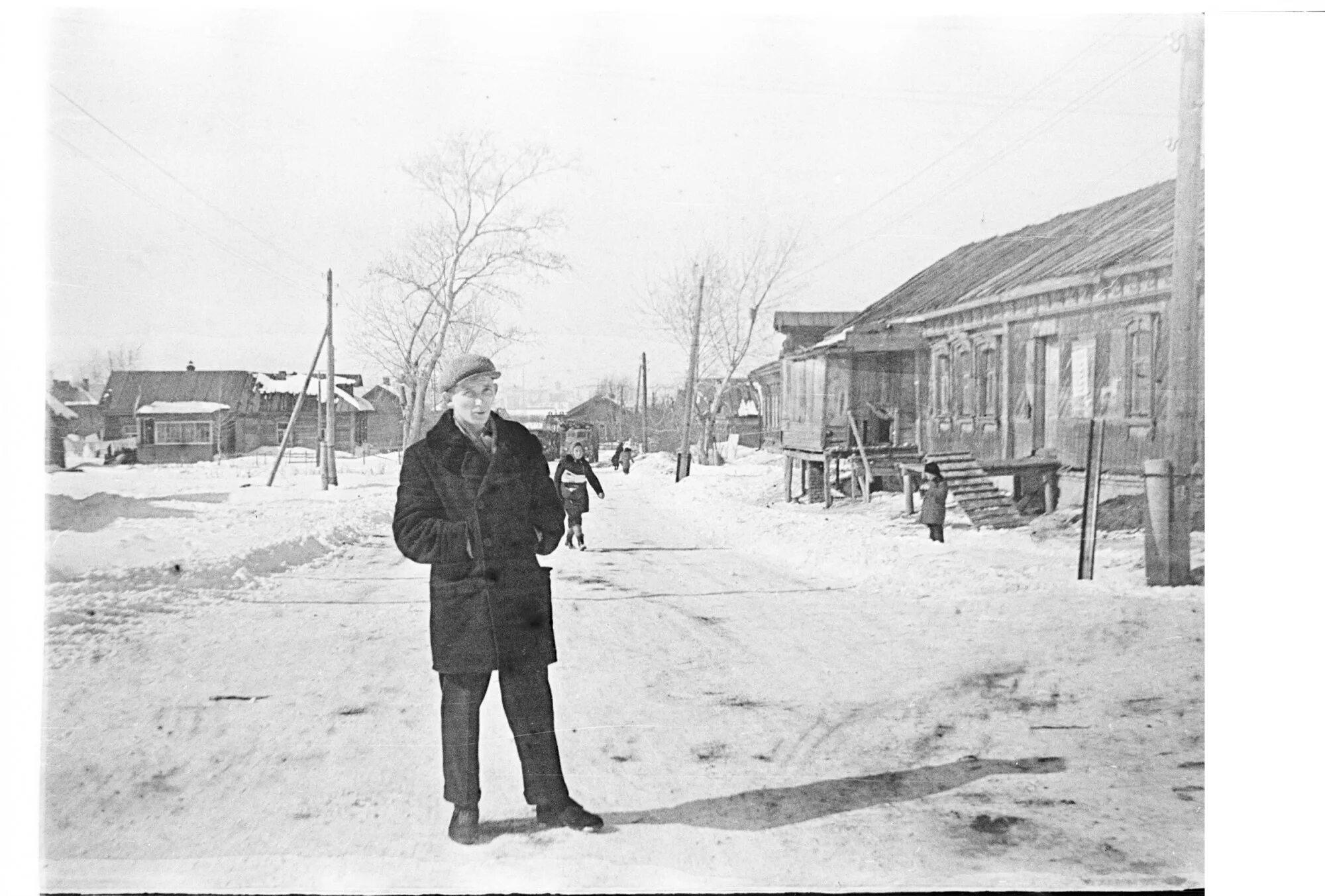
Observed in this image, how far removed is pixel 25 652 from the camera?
3.49m

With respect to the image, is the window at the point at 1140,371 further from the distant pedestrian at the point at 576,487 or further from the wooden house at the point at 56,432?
the wooden house at the point at 56,432

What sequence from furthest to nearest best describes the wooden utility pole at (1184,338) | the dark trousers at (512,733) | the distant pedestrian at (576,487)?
the wooden utility pole at (1184,338), the distant pedestrian at (576,487), the dark trousers at (512,733)

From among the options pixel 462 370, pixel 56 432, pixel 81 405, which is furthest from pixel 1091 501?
pixel 56 432

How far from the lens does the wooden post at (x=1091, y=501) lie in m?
3.75

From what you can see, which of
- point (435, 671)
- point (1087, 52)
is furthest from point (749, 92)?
point (435, 671)

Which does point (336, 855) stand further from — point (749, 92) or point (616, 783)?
point (749, 92)

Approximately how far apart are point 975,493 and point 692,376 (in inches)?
48.0

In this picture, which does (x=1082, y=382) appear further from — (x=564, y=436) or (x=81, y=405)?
(x=81, y=405)

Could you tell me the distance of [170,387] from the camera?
3498 millimetres

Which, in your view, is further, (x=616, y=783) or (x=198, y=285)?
(x=198, y=285)

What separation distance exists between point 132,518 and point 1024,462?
335 cm

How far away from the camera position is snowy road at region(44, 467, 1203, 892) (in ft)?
10.8

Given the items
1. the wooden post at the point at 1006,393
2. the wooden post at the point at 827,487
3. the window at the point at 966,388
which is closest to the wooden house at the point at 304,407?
the wooden post at the point at 827,487

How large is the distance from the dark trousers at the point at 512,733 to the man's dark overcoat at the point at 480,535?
5 cm
